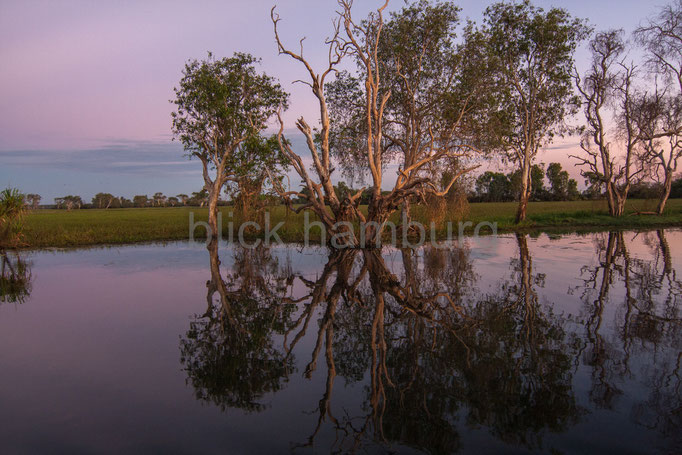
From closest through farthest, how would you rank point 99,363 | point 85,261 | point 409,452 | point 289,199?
point 409,452, point 99,363, point 85,261, point 289,199

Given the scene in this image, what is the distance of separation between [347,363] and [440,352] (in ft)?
4.55

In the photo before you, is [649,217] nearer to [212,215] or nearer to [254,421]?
[212,215]

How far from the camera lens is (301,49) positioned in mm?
17891

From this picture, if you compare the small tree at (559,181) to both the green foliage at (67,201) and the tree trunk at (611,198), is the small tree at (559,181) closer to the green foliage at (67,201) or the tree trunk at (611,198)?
the tree trunk at (611,198)

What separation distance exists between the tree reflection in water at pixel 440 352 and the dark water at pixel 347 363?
3 centimetres

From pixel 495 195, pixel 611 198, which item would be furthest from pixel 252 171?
pixel 495 195

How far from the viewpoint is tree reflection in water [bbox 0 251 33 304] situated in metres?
10.2

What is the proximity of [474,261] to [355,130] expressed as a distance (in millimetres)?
12164

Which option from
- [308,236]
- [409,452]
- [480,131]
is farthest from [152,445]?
[480,131]

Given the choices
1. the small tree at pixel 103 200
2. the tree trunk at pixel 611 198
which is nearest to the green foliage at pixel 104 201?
the small tree at pixel 103 200

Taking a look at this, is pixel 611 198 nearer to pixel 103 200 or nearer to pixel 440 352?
pixel 440 352

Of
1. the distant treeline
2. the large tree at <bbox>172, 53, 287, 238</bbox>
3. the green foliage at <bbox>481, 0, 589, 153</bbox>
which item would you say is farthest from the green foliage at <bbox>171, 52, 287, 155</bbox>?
the distant treeline

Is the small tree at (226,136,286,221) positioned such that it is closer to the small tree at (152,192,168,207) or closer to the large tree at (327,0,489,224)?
the large tree at (327,0,489,224)

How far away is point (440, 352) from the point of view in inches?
238
